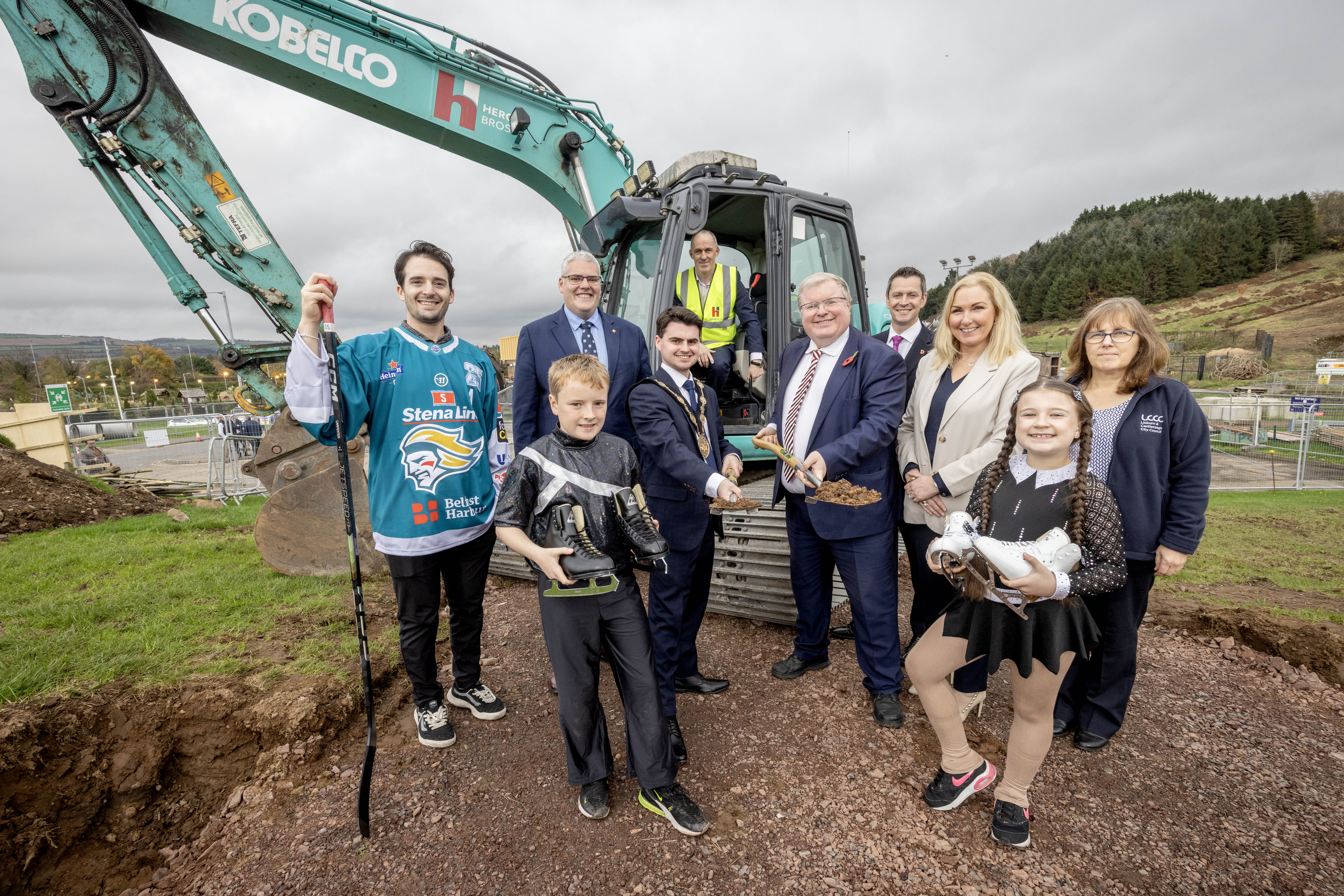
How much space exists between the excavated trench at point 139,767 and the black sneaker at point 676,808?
1.48m

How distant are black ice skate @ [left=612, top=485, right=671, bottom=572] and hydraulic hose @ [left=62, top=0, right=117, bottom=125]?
16.5 ft

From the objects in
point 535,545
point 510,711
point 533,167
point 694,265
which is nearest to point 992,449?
point 535,545

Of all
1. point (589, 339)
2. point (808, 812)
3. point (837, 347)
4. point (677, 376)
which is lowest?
point (808, 812)

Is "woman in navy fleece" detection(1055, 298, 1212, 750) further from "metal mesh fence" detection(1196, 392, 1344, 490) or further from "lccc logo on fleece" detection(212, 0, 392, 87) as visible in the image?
"metal mesh fence" detection(1196, 392, 1344, 490)

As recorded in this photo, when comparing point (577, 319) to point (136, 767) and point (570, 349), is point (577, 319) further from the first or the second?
point (136, 767)

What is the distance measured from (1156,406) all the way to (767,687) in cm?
226


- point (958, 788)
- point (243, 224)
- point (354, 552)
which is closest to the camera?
point (958, 788)

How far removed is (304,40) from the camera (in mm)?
4387

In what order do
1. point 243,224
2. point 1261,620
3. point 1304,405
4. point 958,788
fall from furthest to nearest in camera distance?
point 1304,405
point 243,224
point 1261,620
point 958,788

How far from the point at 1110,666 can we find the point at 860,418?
1.57m

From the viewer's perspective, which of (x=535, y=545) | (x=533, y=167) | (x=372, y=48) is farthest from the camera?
(x=533, y=167)

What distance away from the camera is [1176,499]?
2365 millimetres

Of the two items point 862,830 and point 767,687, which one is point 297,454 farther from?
point 862,830

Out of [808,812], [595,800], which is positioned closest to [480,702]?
[595,800]
